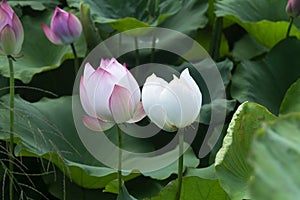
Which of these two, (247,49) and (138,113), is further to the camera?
(247,49)

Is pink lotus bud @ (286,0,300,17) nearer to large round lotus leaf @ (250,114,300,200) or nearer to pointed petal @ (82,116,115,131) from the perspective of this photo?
pointed petal @ (82,116,115,131)

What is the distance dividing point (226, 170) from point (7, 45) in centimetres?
40

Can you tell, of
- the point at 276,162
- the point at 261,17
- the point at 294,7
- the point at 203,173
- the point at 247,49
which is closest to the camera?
the point at 276,162

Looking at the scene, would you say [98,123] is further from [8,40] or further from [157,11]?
[157,11]

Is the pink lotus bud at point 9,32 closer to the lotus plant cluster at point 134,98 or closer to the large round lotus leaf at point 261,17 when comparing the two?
the lotus plant cluster at point 134,98

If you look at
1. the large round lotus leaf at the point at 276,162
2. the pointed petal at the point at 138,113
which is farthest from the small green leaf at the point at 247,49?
the large round lotus leaf at the point at 276,162

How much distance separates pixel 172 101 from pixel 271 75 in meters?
0.71

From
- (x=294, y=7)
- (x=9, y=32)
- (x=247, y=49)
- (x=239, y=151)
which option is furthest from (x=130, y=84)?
(x=247, y=49)

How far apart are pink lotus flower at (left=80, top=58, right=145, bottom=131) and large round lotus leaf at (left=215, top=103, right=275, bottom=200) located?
12 cm

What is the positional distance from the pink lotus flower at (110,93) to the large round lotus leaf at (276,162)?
302 millimetres

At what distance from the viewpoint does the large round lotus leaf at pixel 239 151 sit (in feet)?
2.53

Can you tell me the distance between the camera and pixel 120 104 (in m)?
0.73

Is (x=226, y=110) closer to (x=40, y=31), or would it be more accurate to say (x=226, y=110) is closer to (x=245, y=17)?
(x=245, y=17)

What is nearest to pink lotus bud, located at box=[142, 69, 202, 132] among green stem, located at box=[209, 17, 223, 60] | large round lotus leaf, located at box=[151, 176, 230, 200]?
large round lotus leaf, located at box=[151, 176, 230, 200]
